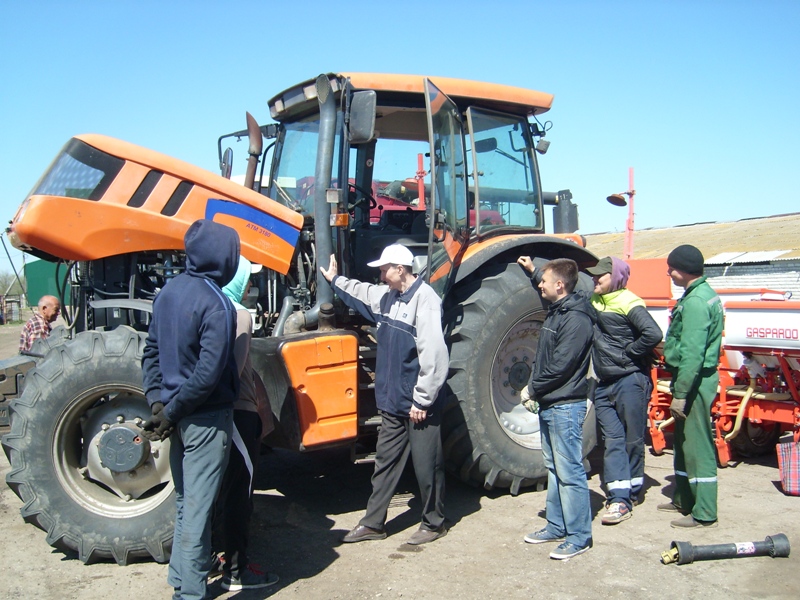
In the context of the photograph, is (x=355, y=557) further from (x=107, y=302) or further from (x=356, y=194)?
(x=356, y=194)

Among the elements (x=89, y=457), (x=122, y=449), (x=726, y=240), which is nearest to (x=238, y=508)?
(x=122, y=449)

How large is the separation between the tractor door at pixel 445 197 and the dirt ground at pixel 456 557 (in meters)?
1.54

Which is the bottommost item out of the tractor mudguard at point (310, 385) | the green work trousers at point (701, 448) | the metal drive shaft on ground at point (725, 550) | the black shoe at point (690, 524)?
the black shoe at point (690, 524)

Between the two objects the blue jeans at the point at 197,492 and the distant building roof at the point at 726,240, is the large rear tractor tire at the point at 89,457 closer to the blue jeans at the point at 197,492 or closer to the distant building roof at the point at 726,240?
the blue jeans at the point at 197,492

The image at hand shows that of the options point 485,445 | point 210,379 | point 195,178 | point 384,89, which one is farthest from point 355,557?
point 384,89

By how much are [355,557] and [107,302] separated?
199 centimetres

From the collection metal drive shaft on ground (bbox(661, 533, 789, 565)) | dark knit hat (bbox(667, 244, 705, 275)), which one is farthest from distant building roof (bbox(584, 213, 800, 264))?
metal drive shaft on ground (bbox(661, 533, 789, 565))

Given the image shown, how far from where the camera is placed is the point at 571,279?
4.08 metres

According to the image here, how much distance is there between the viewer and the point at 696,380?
14.2ft

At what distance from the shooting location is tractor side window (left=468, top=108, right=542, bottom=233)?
5164 millimetres

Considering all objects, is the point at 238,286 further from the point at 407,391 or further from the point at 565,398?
the point at 565,398

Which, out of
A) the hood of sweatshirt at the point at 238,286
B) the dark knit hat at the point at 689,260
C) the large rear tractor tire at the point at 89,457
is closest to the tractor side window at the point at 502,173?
the dark knit hat at the point at 689,260

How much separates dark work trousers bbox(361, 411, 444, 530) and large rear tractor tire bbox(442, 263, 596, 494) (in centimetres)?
52

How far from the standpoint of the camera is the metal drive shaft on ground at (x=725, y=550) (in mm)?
3756
